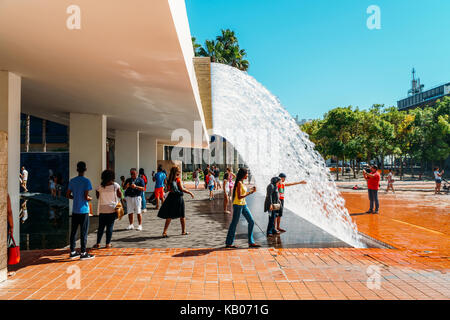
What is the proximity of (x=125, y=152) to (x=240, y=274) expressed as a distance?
15355 mm

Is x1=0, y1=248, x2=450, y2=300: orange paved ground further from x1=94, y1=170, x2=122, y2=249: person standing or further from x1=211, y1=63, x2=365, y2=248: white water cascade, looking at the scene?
x1=211, y1=63, x2=365, y2=248: white water cascade

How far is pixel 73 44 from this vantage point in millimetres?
5637

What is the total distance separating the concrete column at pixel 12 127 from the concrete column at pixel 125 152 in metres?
11.4

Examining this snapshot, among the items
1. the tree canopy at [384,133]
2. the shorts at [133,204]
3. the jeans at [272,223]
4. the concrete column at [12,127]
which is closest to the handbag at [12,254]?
the concrete column at [12,127]

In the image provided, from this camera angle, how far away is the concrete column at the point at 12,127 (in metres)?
6.86

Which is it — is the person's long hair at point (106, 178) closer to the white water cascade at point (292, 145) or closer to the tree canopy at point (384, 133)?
the white water cascade at point (292, 145)

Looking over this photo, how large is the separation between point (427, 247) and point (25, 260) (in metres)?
7.45

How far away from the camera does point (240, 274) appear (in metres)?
4.95

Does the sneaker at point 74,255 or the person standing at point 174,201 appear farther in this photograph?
the person standing at point 174,201

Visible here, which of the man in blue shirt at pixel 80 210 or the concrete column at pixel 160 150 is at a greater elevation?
the concrete column at pixel 160 150

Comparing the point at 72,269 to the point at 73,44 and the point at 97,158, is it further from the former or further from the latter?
the point at 97,158

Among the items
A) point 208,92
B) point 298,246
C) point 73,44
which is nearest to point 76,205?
point 73,44

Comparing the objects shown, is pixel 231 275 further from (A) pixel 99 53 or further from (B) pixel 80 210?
(A) pixel 99 53

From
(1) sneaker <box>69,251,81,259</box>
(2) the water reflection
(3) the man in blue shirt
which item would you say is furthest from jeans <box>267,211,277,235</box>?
(2) the water reflection
